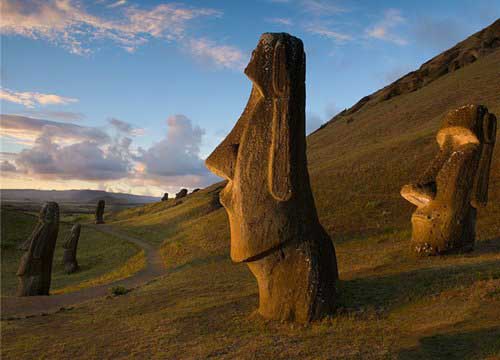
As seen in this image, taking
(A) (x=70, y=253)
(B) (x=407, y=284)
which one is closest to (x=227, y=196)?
(B) (x=407, y=284)

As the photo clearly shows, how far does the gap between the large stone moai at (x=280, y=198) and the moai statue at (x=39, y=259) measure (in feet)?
40.8

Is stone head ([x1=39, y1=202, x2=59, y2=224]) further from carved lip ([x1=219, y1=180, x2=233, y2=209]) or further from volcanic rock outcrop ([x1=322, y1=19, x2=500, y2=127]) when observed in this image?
volcanic rock outcrop ([x1=322, y1=19, x2=500, y2=127])

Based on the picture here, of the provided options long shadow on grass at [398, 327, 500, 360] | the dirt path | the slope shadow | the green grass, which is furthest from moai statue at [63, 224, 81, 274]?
long shadow on grass at [398, 327, 500, 360]

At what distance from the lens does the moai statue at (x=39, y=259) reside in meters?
16.5

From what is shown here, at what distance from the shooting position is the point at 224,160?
7.99 metres

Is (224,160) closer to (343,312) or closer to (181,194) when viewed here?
(343,312)

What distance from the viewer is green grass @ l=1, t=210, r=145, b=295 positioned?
22.5 meters

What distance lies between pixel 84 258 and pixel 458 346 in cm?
2953

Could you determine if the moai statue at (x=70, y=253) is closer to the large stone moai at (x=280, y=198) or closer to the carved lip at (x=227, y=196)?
the carved lip at (x=227, y=196)

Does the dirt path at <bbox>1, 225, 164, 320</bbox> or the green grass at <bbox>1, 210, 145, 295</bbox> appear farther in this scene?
the green grass at <bbox>1, 210, 145, 295</bbox>

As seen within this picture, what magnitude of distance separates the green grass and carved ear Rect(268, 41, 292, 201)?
15.9 metres

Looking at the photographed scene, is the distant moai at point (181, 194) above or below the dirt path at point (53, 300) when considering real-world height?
above

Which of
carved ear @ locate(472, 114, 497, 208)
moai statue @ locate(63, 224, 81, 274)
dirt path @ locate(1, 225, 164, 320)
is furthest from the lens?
moai statue @ locate(63, 224, 81, 274)

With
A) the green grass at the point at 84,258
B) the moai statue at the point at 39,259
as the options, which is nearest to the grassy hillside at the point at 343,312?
the moai statue at the point at 39,259
